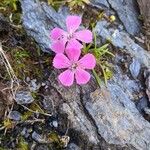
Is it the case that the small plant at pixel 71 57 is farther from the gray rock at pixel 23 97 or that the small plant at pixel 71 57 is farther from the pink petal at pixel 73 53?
the gray rock at pixel 23 97

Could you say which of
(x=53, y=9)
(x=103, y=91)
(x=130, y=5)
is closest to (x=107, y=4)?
(x=130, y=5)

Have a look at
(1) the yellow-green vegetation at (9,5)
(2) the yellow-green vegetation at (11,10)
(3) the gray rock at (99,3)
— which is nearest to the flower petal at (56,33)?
(2) the yellow-green vegetation at (11,10)

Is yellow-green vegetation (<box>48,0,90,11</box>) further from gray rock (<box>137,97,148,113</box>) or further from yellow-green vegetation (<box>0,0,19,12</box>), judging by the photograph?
gray rock (<box>137,97,148,113</box>)

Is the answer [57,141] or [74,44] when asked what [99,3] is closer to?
[74,44]

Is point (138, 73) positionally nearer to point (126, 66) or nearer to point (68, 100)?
point (126, 66)

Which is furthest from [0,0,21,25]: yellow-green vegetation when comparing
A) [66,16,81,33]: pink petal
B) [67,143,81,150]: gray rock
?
[67,143,81,150]: gray rock

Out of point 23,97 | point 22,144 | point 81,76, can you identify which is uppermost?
point 81,76

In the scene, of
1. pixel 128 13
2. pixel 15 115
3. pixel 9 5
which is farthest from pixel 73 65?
pixel 128 13
